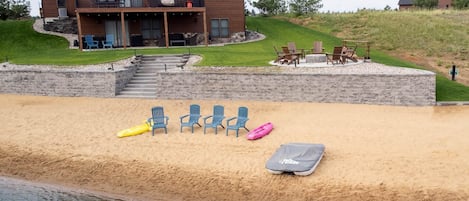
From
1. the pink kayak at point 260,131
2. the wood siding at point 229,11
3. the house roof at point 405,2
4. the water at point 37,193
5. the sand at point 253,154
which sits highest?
→ the house roof at point 405,2

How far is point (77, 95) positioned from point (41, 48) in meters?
12.8

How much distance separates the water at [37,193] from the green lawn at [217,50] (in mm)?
11340

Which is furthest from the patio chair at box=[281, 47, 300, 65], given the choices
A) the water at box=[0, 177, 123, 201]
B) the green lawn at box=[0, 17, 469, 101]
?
the water at box=[0, 177, 123, 201]

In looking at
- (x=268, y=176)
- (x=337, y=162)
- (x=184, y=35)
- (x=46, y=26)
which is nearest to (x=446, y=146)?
(x=337, y=162)

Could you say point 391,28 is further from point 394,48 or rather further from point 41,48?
point 41,48

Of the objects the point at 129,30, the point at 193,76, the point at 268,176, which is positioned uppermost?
the point at 129,30

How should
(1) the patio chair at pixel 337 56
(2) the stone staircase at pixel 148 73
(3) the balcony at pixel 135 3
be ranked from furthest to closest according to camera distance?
(3) the balcony at pixel 135 3, (2) the stone staircase at pixel 148 73, (1) the patio chair at pixel 337 56

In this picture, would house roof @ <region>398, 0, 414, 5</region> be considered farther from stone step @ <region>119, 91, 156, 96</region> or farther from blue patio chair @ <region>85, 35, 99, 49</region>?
stone step @ <region>119, 91, 156, 96</region>

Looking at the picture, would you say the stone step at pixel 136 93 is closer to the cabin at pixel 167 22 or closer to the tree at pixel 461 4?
the cabin at pixel 167 22

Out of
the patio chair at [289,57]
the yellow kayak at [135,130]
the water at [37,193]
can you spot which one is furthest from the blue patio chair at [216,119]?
the patio chair at [289,57]

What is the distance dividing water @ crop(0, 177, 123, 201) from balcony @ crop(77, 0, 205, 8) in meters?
19.6

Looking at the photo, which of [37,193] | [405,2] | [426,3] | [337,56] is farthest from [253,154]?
[405,2]

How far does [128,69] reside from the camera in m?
22.0

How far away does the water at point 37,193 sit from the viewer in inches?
440
